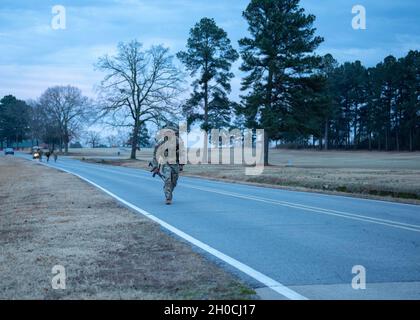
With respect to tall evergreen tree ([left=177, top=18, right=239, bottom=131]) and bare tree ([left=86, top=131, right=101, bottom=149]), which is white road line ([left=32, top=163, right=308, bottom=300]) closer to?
tall evergreen tree ([left=177, top=18, right=239, bottom=131])

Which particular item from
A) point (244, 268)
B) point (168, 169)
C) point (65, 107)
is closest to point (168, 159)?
point (168, 169)

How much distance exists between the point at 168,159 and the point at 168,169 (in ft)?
1.00

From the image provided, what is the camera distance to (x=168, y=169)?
607 inches

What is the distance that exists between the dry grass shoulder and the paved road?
2.18 ft

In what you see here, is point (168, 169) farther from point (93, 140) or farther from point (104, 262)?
point (93, 140)

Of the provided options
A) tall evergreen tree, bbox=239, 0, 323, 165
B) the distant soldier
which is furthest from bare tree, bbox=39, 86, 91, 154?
the distant soldier

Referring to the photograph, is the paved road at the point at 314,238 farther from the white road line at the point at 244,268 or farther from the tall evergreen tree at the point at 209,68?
the tall evergreen tree at the point at 209,68

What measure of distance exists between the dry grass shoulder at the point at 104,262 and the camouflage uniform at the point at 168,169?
9.64ft

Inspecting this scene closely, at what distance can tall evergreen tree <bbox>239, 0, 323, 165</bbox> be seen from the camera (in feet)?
140

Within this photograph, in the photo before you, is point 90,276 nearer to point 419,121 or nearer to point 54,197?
point 54,197

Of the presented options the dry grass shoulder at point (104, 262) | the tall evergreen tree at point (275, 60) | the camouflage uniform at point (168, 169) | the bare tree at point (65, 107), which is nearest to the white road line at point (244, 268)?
the dry grass shoulder at point (104, 262)

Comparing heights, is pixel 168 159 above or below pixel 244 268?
above

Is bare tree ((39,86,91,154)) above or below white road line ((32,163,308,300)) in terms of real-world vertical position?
above

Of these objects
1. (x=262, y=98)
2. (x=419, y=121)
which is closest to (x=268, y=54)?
(x=262, y=98)
